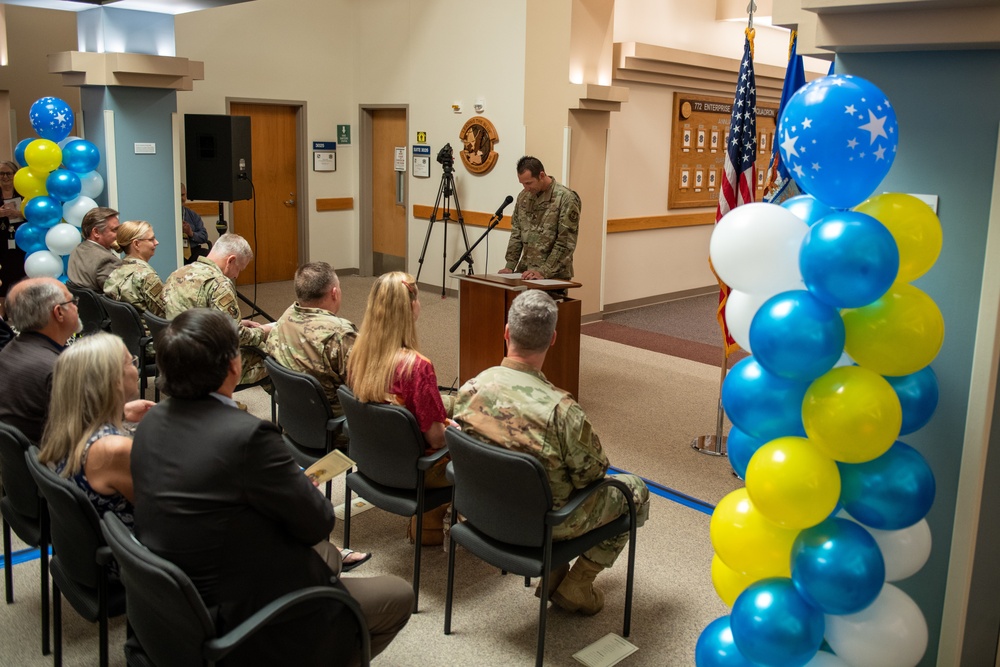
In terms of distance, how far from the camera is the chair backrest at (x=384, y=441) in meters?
3.08

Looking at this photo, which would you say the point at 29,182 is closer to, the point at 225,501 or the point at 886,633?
the point at 225,501

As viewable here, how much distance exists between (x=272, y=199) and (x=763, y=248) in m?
8.60

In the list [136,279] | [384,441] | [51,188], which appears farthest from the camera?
[51,188]

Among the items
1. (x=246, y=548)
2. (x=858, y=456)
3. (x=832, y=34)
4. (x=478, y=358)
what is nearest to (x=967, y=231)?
(x=832, y=34)

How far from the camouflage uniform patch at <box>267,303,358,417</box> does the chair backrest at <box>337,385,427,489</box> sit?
0.39 metres

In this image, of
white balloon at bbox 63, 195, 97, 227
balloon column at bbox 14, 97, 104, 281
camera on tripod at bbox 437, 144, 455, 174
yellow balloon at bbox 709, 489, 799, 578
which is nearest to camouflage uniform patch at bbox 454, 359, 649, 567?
yellow balloon at bbox 709, 489, 799, 578

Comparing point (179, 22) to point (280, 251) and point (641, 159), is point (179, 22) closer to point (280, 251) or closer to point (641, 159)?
point (280, 251)

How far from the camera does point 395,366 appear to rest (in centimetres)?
322

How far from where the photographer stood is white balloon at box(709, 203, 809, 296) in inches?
81.7

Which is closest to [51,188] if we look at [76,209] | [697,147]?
[76,209]

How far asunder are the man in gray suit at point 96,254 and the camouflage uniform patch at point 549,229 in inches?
110

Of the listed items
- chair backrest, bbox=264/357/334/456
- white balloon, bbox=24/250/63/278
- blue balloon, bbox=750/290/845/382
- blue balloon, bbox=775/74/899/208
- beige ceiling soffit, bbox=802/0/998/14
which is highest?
beige ceiling soffit, bbox=802/0/998/14

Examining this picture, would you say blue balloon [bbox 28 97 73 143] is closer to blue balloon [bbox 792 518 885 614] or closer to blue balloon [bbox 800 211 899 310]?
blue balloon [bbox 800 211 899 310]

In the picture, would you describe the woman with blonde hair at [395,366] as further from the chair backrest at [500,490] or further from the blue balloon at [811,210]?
the blue balloon at [811,210]
